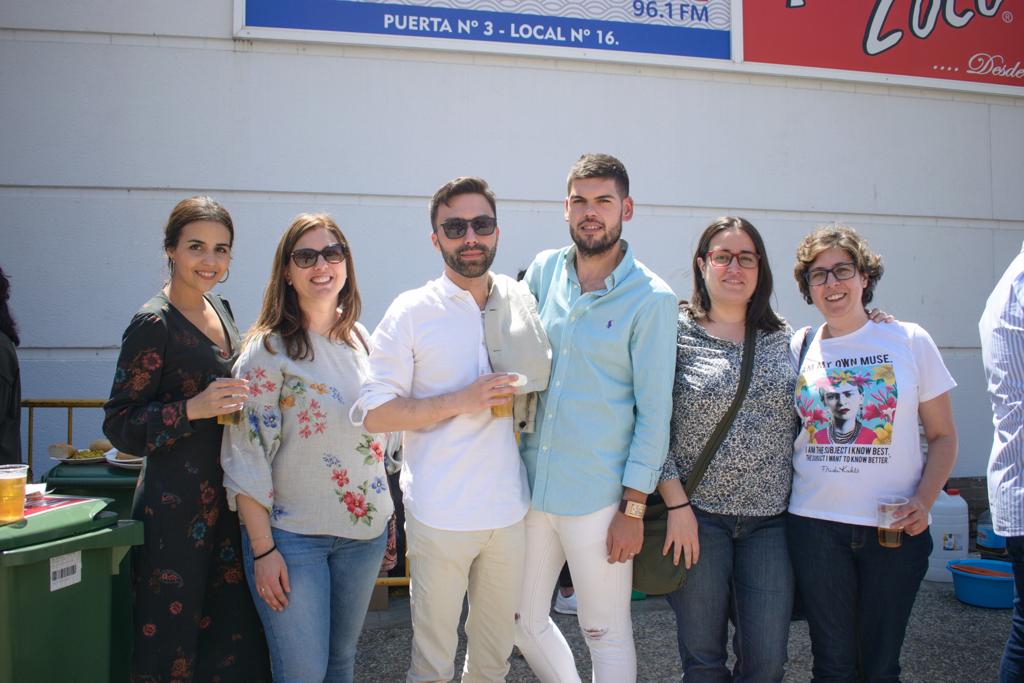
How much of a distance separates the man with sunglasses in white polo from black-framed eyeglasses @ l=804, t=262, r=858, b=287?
1050 mm

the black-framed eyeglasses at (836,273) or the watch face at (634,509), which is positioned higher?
the black-framed eyeglasses at (836,273)

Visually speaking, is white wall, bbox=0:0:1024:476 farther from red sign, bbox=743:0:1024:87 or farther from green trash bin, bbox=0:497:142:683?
green trash bin, bbox=0:497:142:683

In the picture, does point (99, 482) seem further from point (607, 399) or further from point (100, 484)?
point (607, 399)

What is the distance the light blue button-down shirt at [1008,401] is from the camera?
8.39ft

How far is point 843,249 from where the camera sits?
2750 millimetres

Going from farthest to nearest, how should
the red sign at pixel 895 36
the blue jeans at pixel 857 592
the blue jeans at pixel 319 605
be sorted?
the red sign at pixel 895 36 < the blue jeans at pixel 857 592 < the blue jeans at pixel 319 605

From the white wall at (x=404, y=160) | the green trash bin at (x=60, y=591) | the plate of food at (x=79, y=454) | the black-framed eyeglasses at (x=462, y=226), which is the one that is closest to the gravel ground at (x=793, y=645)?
the green trash bin at (x=60, y=591)

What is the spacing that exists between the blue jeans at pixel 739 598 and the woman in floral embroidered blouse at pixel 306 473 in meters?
1.12

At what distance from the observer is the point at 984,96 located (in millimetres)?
6293

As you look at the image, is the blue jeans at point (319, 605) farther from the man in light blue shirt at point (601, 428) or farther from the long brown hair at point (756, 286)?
the long brown hair at point (756, 286)

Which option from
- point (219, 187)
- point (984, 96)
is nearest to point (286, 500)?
point (219, 187)

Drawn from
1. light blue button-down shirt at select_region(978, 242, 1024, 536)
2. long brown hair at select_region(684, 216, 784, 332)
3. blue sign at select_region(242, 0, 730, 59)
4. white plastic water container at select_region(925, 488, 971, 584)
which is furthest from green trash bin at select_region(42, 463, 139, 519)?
white plastic water container at select_region(925, 488, 971, 584)

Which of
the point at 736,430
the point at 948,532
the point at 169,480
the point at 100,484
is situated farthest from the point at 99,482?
the point at 948,532

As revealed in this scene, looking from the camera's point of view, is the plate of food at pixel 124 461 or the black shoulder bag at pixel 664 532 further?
the plate of food at pixel 124 461
